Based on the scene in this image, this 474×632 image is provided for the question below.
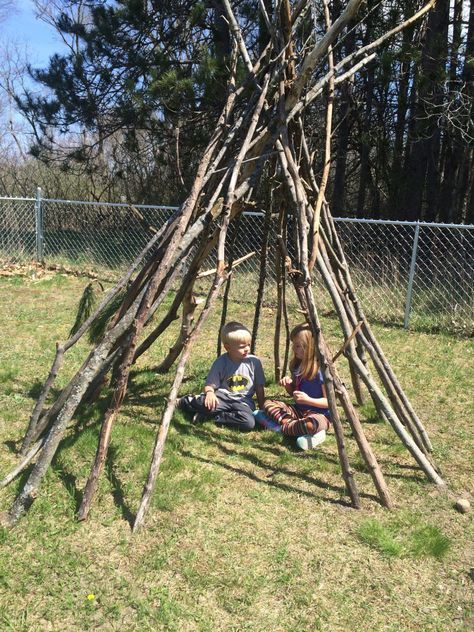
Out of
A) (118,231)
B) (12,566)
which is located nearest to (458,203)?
(118,231)

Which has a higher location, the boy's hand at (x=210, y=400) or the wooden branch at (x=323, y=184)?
the wooden branch at (x=323, y=184)

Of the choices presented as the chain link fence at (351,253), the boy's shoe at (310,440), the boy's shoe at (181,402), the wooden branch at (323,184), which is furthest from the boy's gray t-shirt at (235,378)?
the chain link fence at (351,253)

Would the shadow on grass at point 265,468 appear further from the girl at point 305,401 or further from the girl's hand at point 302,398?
the girl's hand at point 302,398

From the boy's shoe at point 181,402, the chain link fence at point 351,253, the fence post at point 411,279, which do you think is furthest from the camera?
the chain link fence at point 351,253

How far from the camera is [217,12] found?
9.55 m

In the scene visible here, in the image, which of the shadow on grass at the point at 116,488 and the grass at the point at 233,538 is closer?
the grass at the point at 233,538

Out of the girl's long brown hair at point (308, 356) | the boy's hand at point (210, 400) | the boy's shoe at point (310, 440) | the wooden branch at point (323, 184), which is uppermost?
the wooden branch at point (323, 184)

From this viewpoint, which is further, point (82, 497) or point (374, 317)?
point (374, 317)

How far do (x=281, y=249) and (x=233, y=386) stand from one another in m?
1.05

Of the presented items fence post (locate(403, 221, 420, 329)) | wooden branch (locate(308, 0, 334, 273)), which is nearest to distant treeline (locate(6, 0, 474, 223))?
fence post (locate(403, 221, 420, 329))

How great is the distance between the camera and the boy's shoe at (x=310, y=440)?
3.63 meters

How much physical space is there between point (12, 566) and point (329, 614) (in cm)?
142

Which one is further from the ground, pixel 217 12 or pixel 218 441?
pixel 217 12

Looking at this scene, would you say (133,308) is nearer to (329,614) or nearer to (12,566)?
(12,566)
